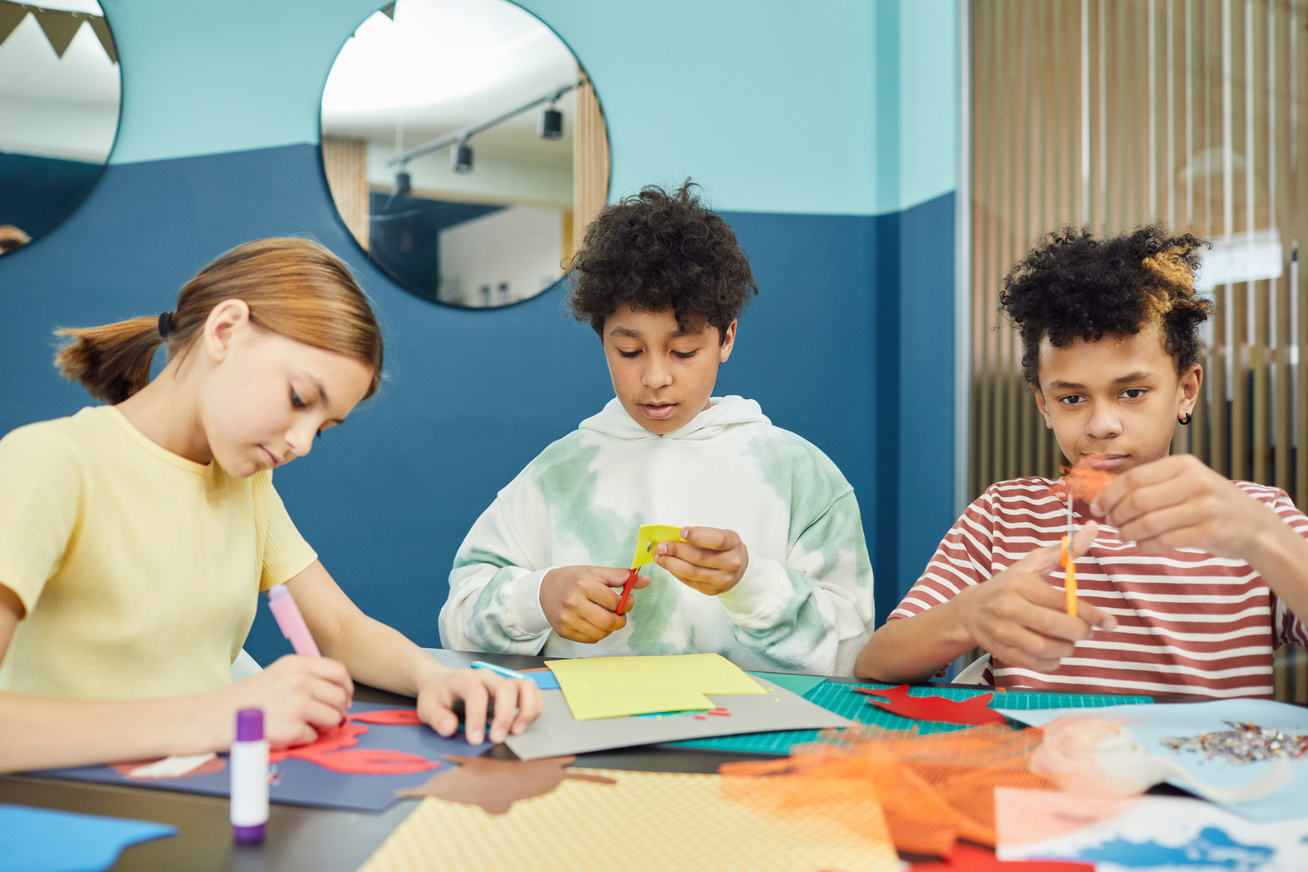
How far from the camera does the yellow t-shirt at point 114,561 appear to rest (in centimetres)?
78

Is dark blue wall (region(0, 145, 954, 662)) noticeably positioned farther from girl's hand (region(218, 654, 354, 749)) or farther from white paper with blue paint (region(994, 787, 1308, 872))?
white paper with blue paint (region(994, 787, 1308, 872))

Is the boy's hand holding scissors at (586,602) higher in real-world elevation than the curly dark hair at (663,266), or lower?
lower

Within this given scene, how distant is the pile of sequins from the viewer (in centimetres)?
71

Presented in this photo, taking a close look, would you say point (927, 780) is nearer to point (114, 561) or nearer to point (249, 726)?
point (249, 726)

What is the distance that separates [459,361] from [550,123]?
0.62 meters

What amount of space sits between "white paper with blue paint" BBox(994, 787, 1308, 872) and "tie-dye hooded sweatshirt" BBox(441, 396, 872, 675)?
0.57 m

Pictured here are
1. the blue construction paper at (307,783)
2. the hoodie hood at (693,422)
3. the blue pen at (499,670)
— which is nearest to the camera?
the blue construction paper at (307,783)

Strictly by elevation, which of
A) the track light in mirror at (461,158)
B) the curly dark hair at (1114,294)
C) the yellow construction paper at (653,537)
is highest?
the track light in mirror at (461,158)

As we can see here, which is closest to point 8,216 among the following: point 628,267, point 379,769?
point 628,267

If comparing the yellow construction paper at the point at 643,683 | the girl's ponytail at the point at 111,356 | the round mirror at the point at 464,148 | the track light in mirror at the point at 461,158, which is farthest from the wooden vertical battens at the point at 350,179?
the yellow construction paper at the point at 643,683

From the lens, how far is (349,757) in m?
0.73

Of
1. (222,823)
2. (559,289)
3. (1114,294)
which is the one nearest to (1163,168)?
(1114,294)

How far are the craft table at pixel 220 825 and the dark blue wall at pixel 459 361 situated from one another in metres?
1.48

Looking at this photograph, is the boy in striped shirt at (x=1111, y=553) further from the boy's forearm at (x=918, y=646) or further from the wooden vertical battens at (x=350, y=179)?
the wooden vertical battens at (x=350, y=179)
